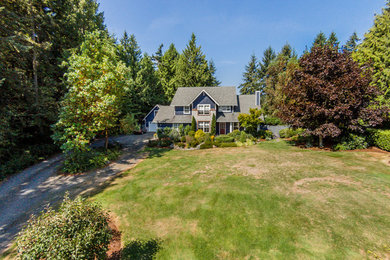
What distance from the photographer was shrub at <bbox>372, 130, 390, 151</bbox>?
1459cm

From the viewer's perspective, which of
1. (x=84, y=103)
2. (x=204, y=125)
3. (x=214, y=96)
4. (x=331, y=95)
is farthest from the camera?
(x=214, y=96)

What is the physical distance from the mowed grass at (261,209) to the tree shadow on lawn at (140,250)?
212 millimetres

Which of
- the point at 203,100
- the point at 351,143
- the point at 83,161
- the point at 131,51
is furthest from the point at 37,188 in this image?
the point at 131,51

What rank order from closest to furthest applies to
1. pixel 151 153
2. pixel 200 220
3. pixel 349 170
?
1. pixel 200 220
2. pixel 349 170
3. pixel 151 153

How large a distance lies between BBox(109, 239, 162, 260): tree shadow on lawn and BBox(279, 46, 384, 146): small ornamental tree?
59.7 ft

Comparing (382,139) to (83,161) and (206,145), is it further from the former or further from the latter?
(83,161)

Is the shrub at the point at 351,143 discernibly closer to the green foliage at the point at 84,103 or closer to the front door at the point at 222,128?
the front door at the point at 222,128

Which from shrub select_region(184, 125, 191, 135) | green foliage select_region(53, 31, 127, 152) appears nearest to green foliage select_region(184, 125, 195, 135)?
shrub select_region(184, 125, 191, 135)

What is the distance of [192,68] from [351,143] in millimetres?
38391

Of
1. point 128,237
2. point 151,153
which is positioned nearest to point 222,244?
point 128,237

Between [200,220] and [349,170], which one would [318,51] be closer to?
[349,170]

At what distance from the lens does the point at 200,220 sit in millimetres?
7422

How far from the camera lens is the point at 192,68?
146 ft

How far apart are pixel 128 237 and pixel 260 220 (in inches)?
239
